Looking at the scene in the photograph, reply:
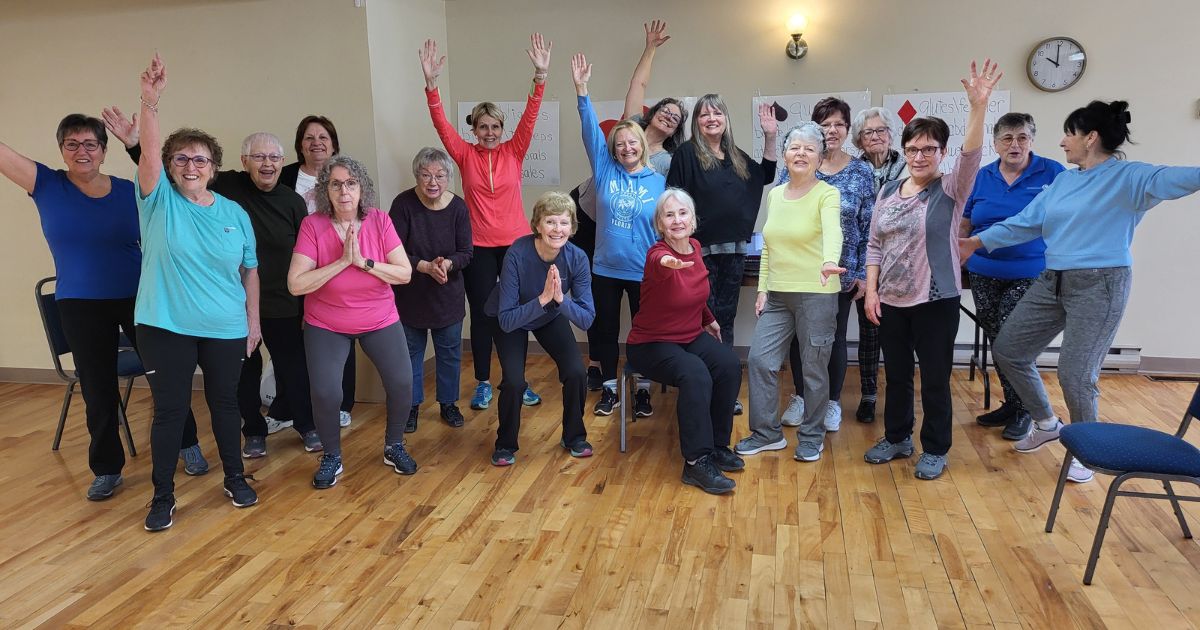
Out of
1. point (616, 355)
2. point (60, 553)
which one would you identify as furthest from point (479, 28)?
point (60, 553)

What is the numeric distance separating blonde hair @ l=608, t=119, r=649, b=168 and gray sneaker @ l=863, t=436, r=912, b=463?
1.78m

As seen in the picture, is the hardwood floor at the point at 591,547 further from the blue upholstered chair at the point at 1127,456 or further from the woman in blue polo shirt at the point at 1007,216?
the woman in blue polo shirt at the point at 1007,216

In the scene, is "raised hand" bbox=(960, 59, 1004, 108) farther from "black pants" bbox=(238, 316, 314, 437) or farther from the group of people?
"black pants" bbox=(238, 316, 314, 437)

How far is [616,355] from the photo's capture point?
172 inches

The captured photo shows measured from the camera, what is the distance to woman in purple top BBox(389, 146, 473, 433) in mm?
3910

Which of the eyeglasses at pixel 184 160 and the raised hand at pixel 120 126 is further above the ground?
the raised hand at pixel 120 126

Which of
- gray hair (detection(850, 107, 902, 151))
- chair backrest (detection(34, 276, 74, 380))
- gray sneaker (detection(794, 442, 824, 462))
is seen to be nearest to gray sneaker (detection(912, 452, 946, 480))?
gray sneaker (detection(794, 442, 824, 462))

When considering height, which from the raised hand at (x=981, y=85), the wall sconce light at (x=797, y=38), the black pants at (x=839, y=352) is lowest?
the black pants at (x=839, y=352)

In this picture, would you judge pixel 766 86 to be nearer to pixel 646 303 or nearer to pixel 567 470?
pixel 646 303

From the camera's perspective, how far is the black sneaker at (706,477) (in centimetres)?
329

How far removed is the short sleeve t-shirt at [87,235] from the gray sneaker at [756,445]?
9.14 feet

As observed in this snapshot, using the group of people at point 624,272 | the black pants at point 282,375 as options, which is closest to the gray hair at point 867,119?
the group of people at point 624,272

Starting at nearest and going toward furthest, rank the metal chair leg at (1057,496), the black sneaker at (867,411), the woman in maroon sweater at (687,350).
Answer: the metal chair leg at (1057,496) < the woman in maroon sweater at (687,350) < the black sneaker at (867,411)

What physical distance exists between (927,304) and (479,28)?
3.72 metres
